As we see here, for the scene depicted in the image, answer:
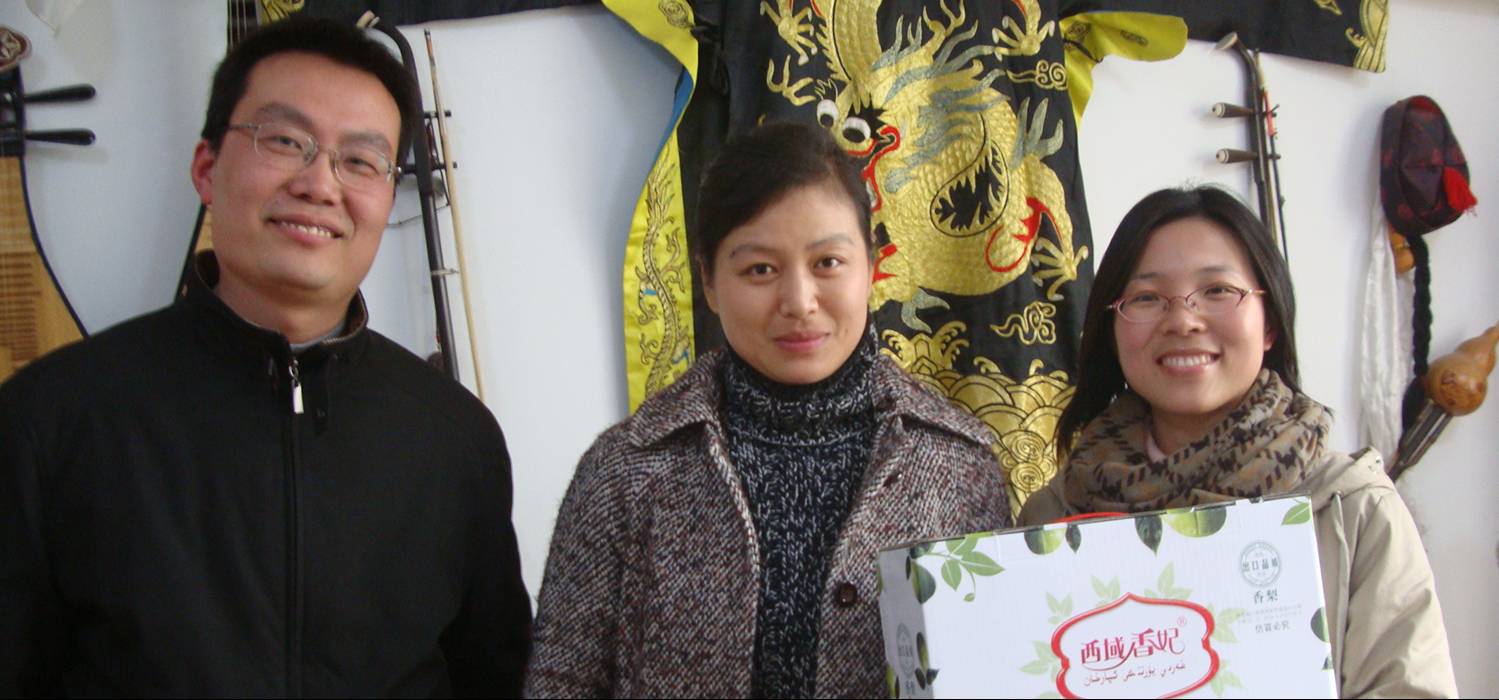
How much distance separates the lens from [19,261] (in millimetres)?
1595

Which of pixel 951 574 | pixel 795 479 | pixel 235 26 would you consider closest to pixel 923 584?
pixel 951 574

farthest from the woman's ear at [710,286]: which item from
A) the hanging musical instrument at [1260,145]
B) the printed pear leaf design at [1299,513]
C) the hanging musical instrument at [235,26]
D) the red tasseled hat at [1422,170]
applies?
the red tasseled hat at [1422,170]

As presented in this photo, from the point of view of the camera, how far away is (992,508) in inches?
41.7

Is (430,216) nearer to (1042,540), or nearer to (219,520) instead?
(219,520)

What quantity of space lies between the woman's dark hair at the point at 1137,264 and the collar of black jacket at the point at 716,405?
23 centimetres

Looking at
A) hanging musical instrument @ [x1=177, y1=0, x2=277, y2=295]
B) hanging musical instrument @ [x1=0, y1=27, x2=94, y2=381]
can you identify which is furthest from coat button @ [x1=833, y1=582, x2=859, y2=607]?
hanging musical instrument @ [x1=0, y1=27, x2=94, y2=381]

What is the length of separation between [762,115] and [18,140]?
A: 1.24 m

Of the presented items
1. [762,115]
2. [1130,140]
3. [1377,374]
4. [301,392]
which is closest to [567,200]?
[762,115]

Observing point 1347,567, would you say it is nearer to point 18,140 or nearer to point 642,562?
point 642,562

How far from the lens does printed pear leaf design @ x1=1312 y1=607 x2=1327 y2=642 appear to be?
80 centimetres

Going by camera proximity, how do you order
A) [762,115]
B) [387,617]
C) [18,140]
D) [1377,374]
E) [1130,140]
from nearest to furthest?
[387,617] < [18,140] < [762,115] < [1130,140] < [1377,374]

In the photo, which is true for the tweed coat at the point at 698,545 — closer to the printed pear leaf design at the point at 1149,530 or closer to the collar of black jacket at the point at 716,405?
the collar of black jacket at the point at 716,405

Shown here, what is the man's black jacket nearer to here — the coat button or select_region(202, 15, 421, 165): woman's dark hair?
select_region(202, 15, 421, 165): woman's dark hair

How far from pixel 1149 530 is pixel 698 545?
42 centimetres
